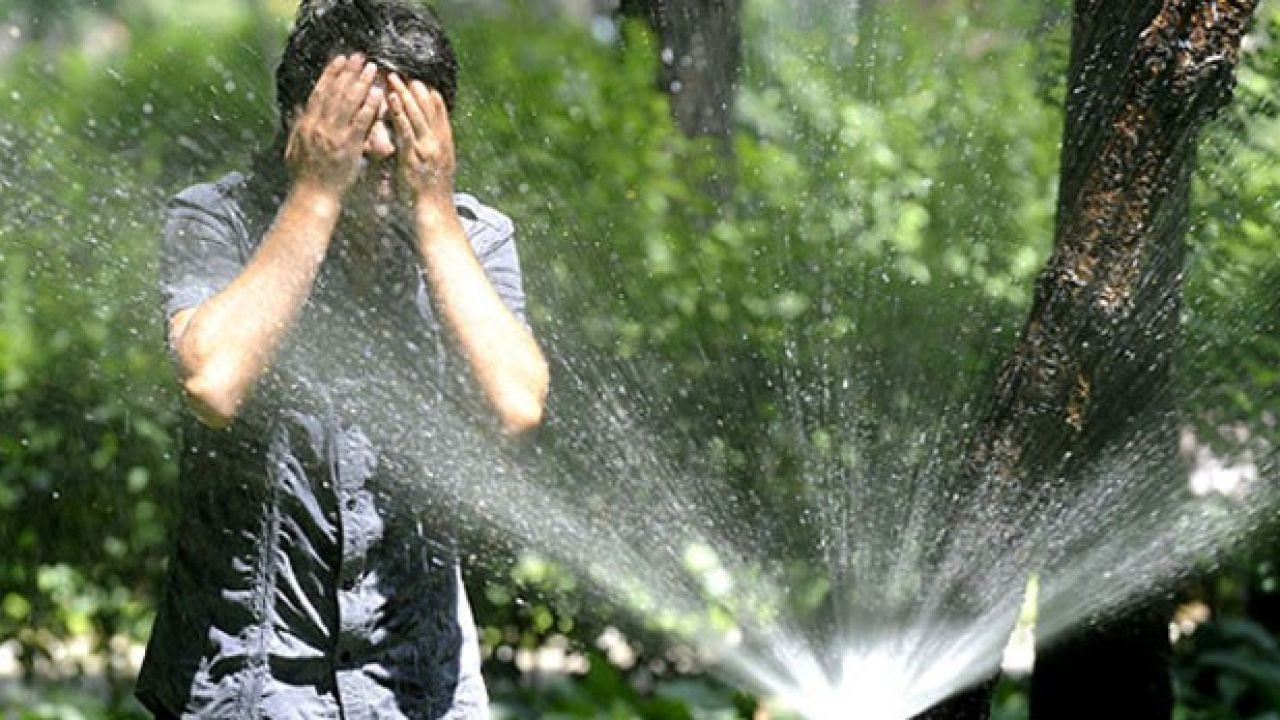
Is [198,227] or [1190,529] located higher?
[1190,529]

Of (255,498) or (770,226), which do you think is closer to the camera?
A: (255,498)

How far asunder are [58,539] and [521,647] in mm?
1241

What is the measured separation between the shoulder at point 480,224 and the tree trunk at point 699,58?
8.23 feet

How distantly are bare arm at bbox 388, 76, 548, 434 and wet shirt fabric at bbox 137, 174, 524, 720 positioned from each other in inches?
2.0

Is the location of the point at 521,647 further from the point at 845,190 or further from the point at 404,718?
the point at 404,718

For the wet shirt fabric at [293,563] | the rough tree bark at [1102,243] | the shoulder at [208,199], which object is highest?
the rough tree bark at [1102,243]

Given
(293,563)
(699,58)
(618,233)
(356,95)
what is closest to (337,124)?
(356,95)

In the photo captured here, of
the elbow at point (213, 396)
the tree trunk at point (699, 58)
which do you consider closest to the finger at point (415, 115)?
the elbow at point (213, 396)

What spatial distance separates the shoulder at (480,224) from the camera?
2412 mm

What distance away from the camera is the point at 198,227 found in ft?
7.27

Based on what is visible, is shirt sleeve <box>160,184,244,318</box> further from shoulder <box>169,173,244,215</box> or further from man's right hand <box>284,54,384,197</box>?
man's right hand <box>284,54,384,197</box>

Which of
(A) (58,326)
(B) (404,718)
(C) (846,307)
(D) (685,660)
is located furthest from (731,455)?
(B) (404,718)

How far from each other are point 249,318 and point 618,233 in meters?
Result: 2.49

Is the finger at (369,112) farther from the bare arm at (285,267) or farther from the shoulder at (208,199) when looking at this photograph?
the shoulder at (208,199)
